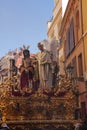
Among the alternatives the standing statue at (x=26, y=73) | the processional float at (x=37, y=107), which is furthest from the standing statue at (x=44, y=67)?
the processional float at (x=37, y=107)

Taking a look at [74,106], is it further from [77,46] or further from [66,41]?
[66,41]

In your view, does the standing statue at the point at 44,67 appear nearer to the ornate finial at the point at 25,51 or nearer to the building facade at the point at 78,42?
the ornate finial at the point at 25,51

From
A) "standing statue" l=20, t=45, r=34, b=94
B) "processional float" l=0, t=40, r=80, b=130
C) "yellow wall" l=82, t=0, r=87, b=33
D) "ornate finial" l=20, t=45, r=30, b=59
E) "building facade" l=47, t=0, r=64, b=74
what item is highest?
"building facade" l=47, t=0, r=64, b=74

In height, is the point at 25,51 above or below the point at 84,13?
below

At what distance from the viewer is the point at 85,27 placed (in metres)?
18.6

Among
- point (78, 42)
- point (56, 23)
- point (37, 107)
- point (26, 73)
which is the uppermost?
point (56, 23)

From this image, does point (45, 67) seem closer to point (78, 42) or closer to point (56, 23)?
point (78, 42)

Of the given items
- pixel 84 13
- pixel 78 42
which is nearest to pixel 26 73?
pixel 84 13

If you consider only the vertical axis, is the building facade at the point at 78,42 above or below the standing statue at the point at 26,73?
above

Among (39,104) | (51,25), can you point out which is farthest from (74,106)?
(51,25)

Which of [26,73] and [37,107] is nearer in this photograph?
[37,107]

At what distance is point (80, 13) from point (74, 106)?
8.32 m

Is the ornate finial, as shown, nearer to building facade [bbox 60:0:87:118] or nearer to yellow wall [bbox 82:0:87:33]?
building facade [bbox 60:0:87:118]

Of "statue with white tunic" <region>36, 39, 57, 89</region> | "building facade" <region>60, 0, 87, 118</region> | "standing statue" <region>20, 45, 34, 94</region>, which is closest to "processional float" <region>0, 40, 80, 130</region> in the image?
"standing statue" <region>20, 45, 34, 94</region>
